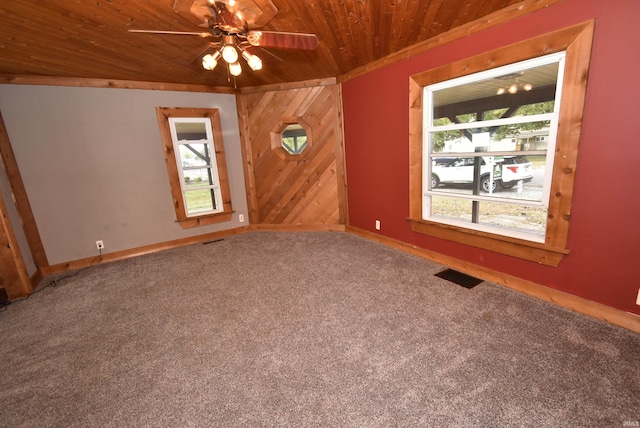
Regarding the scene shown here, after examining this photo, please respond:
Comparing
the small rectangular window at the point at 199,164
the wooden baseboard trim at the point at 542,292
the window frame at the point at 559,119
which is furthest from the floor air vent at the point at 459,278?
the small rectangular window at the point at 199,164

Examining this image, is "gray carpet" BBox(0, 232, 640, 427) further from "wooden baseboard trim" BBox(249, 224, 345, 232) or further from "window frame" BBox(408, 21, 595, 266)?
"wooden baseboard trim" BBox(249, 224, 345, 232)

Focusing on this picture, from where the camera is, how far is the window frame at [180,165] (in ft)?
13.7

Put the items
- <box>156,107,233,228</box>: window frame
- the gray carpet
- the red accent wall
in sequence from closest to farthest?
the gray carpet
the red accent wall
<box>156,107,233,228</box>: window frame

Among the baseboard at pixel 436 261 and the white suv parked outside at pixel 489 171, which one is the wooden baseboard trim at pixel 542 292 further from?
the white suv parked outside at pixel 489 171

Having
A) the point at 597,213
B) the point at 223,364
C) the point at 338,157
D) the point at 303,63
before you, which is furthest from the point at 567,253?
the point at 303,63

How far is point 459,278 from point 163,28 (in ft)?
12.3

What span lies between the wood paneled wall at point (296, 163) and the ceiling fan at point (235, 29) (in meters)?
2.23

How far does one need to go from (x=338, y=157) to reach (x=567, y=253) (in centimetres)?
319

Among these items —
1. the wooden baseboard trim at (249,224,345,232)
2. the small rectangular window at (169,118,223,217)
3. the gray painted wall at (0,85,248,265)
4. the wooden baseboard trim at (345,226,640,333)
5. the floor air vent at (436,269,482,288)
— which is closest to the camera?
the wooden baseboard trim at (345,226,640,333)

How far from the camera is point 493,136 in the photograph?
3410mm

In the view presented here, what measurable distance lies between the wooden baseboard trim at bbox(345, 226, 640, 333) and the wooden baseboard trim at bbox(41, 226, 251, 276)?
3200 mm

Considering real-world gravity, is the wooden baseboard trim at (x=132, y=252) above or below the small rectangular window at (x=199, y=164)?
below

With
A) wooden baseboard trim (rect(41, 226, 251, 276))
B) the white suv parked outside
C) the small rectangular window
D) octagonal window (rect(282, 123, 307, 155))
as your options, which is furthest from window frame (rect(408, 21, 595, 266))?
wooden baseboard trim (rect(41, 226, 251, 276))

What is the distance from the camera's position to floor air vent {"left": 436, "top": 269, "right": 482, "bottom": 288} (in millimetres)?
2667
